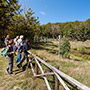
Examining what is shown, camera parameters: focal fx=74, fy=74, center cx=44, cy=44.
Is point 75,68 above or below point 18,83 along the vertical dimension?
below

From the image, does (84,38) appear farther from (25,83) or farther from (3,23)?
(25,83)

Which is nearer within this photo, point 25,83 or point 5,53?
point 25,83

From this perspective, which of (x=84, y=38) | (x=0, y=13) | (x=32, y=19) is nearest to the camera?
(x=0, y=13)

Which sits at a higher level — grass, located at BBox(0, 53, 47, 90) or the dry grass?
grass, located at BBox(0, 53, 47, 90)

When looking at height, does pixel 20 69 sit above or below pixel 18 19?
below

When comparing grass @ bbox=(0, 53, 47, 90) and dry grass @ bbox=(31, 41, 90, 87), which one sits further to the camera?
dry grass @ bbox=(31, 41, 90, 87)

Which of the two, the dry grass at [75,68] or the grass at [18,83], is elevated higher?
the grass at [18,83]

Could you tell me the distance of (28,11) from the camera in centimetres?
1320

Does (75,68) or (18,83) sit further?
(75,68)

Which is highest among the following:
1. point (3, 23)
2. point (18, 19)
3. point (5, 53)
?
point (18, 19)

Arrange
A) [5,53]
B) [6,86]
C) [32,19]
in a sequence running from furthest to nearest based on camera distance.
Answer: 1. [32,19]
2. [5,53]
3. [6,86]

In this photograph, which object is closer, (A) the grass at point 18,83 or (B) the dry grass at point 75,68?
(A) the grass at point 18,83

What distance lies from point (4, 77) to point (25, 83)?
1178 mm

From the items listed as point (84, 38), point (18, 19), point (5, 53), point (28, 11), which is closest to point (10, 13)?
point (18, 19)
